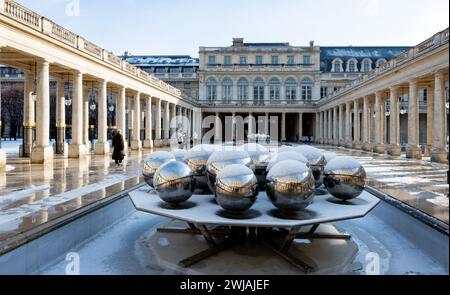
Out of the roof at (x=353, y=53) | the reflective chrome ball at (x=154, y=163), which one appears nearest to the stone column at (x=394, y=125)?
the reflective chrome ball at (x=154, y=163)

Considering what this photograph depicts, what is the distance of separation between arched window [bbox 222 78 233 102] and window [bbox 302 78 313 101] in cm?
1498

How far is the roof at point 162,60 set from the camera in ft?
277

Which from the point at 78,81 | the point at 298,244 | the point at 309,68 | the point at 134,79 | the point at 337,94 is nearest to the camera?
the point at 298,244

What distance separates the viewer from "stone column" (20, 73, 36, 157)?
25422mm

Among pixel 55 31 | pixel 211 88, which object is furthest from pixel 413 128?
pixel 211 88

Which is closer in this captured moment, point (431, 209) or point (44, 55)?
point (431, 209)

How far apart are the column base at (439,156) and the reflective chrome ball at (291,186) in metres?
22.3

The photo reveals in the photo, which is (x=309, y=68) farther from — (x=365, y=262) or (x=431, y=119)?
(x=365, y=262)

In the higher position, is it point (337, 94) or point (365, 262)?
point (337, 94)

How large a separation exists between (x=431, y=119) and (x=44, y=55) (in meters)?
30.4

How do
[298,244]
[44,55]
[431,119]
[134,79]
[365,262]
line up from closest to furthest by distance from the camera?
[365,262], [298,244], [44,55], [431,119], [134,79]

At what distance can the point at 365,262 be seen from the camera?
22.2ft

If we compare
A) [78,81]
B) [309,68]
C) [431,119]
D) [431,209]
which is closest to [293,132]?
[309,68]

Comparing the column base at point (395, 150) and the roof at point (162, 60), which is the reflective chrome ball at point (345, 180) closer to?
the column base at point (395, 150)
